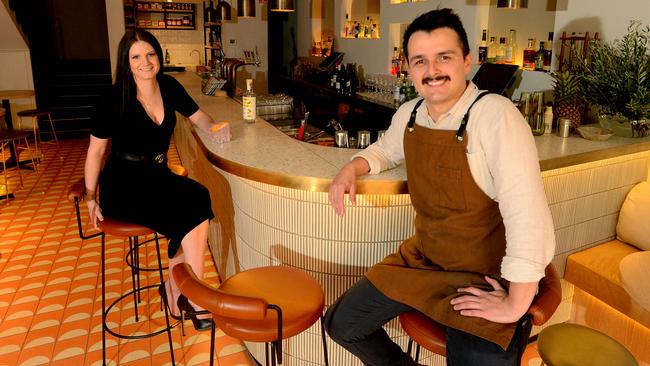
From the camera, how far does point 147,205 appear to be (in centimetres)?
232

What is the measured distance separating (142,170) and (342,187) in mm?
1120

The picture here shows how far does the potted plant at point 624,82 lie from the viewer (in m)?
2.63

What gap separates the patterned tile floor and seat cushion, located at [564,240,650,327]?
5.95 feet

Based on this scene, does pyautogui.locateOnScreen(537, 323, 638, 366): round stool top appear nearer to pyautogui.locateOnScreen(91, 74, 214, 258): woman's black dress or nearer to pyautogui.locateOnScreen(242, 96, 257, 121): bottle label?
pyautogui.locateOnScreen(91, 74, 214, 258): woman's black dress

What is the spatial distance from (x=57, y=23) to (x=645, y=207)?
476 inches

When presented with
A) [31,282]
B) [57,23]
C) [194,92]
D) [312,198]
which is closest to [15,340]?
[31,282]

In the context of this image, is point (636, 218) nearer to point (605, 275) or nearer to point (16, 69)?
point (605, 275)

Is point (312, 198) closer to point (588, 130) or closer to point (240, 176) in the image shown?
point (240, 176)

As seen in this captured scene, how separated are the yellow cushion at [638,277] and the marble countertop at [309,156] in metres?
0.50

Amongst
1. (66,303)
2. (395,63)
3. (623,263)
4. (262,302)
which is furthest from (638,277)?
(395,63)

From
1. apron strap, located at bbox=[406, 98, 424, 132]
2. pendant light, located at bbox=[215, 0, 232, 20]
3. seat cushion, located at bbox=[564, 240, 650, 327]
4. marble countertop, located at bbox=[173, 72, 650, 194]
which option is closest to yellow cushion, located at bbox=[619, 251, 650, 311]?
seat cushion, located at bbox=[564, 240, 650, 327]

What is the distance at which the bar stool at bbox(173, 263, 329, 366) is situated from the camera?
4.60 feet

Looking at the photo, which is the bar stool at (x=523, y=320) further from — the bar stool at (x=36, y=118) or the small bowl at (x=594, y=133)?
the bar stool at (x=36, y=118)

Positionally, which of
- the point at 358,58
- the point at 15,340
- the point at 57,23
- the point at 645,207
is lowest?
the point at 15,340
